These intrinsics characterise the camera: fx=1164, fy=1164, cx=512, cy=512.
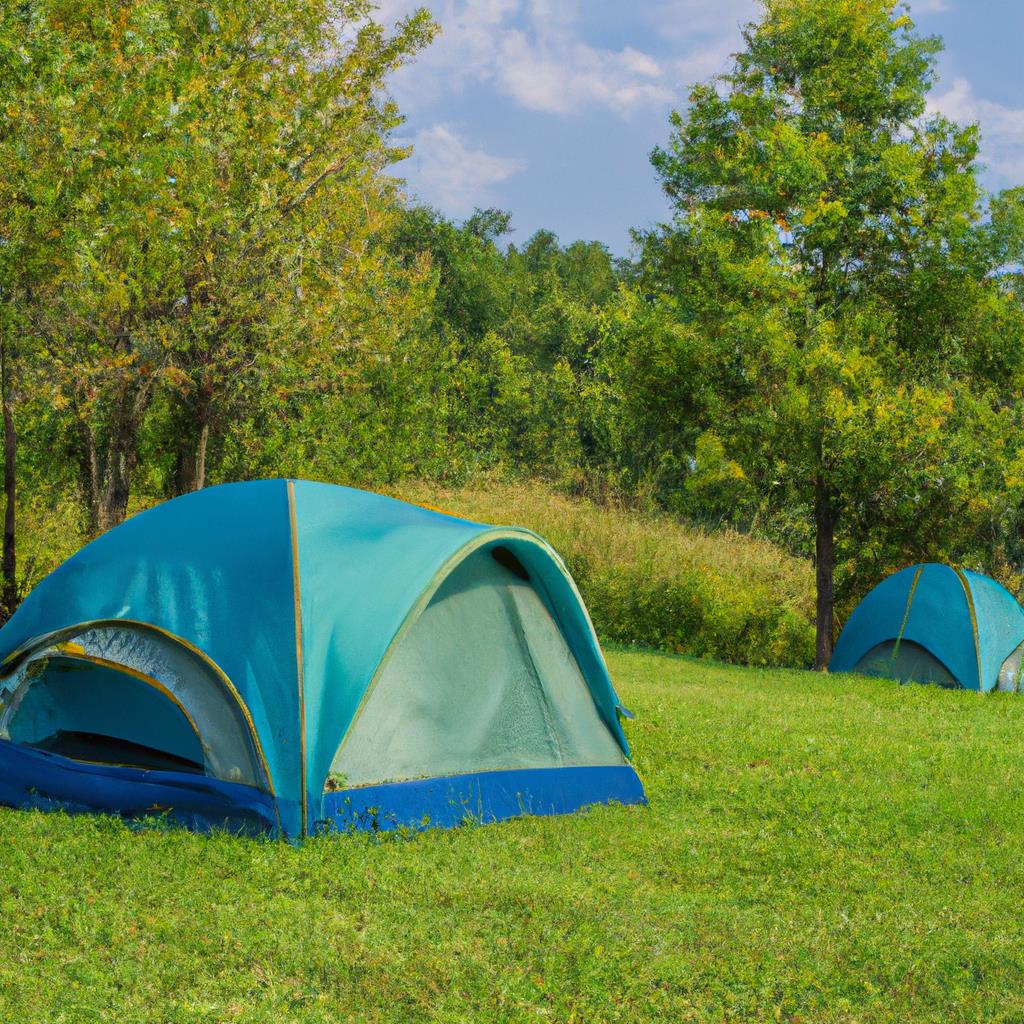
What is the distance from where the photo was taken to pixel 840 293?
51.4 ft

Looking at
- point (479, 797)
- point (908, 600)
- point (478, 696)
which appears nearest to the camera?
point (479, 797)

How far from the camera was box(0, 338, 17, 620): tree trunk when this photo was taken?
417 inches

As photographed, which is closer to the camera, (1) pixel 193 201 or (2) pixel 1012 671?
(1) pixel 193 201

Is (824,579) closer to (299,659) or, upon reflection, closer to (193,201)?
(193,201)

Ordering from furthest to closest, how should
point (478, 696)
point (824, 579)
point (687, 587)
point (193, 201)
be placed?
point (687, 587) → point (824, 579) → point (193, 201) → point (478, 696)

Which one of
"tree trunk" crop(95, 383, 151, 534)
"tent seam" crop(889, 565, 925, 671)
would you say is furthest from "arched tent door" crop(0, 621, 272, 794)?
"tent seam" crop(889, 565, 925, 671)

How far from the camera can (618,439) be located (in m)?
25.9

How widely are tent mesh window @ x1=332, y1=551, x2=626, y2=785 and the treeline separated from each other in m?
5.39

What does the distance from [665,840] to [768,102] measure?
40.5 ft

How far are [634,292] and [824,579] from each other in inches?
228

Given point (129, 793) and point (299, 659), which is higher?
point (299, 659)

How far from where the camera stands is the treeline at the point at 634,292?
11.2 m

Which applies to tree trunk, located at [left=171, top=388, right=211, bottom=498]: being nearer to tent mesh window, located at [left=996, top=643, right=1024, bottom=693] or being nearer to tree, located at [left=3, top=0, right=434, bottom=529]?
tree, located at [left=3, top=0, right=434, bottom=529]

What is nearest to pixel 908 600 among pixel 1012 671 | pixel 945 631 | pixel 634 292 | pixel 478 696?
pixel 945 631
